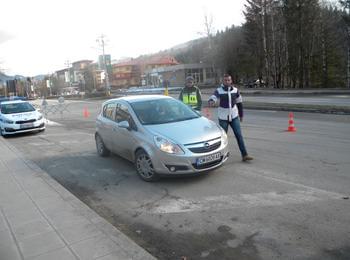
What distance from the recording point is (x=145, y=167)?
689 cm

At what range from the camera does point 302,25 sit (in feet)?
142

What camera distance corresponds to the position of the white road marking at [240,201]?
5348mm

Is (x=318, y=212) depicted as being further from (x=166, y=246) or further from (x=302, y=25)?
(x=302, y=25)

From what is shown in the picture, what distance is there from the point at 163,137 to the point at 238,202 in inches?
70.4

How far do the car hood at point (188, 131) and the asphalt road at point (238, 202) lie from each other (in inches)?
30.8

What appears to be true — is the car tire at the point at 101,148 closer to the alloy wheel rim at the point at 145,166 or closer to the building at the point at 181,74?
the alloy wheel rim at the point at 145,166

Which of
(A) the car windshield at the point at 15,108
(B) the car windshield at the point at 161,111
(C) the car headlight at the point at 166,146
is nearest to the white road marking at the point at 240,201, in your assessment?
(C) the car headlight at the point at 166,146

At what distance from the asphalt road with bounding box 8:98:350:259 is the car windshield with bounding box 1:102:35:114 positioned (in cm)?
843

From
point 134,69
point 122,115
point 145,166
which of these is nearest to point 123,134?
point 122,115

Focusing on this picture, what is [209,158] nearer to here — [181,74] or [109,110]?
[109,110]

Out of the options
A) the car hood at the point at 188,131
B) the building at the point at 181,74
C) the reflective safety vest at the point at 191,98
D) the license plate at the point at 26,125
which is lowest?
the license plate at the point at 26,125

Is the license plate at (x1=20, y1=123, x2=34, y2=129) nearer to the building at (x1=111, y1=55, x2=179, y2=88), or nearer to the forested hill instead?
the forested hill

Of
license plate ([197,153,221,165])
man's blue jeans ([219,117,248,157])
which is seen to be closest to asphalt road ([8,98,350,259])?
man's blue jeans ([219,117,248,157])

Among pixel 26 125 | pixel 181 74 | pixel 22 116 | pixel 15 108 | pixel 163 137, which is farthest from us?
pixel 181 74
